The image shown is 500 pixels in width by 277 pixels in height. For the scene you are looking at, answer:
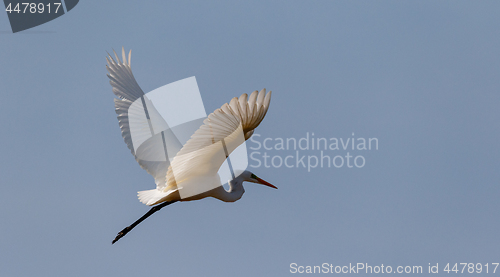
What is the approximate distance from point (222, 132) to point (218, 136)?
113 millimetres

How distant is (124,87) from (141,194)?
7.27 ft

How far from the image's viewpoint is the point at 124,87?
11.1 metres

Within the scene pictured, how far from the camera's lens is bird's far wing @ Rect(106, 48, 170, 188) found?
36.0 ft

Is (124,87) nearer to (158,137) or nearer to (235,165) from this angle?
(158,137)

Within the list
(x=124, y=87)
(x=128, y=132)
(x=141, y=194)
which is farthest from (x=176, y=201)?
(x=124, y=87)

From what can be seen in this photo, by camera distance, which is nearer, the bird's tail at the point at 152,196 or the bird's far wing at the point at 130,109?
the bird's tail at the point at 152,196

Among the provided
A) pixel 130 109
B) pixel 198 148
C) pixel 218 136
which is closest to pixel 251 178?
pixel 130 109

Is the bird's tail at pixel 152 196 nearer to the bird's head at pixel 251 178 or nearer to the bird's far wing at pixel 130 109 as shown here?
the bird's far wing at pixel 130 109

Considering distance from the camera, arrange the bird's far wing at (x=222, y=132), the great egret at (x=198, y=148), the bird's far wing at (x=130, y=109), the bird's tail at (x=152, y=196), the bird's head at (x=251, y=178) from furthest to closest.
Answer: the bird's head at (x=251, y=178), the bird's far wing at (x=130, y=109), the bird's tail at (x=152, y=196), the great egret at (x=198, y=148), the bird's far wing at (x=222, y=132)

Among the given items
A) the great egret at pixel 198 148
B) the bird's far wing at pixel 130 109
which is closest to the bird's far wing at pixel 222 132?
the great egret at pixel 198 148

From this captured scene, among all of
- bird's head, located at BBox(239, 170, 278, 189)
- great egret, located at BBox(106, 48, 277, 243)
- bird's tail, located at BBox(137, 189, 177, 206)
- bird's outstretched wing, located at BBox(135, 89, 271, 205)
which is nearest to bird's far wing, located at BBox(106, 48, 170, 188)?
great egret, located at BBox(106, 48, 277, 243)

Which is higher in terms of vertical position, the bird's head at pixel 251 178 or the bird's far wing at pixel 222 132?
the bird's far wing at pixel 222 132

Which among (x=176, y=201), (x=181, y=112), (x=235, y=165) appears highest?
(x=181, y=112)

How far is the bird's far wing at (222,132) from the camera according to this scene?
8031 millimetres
